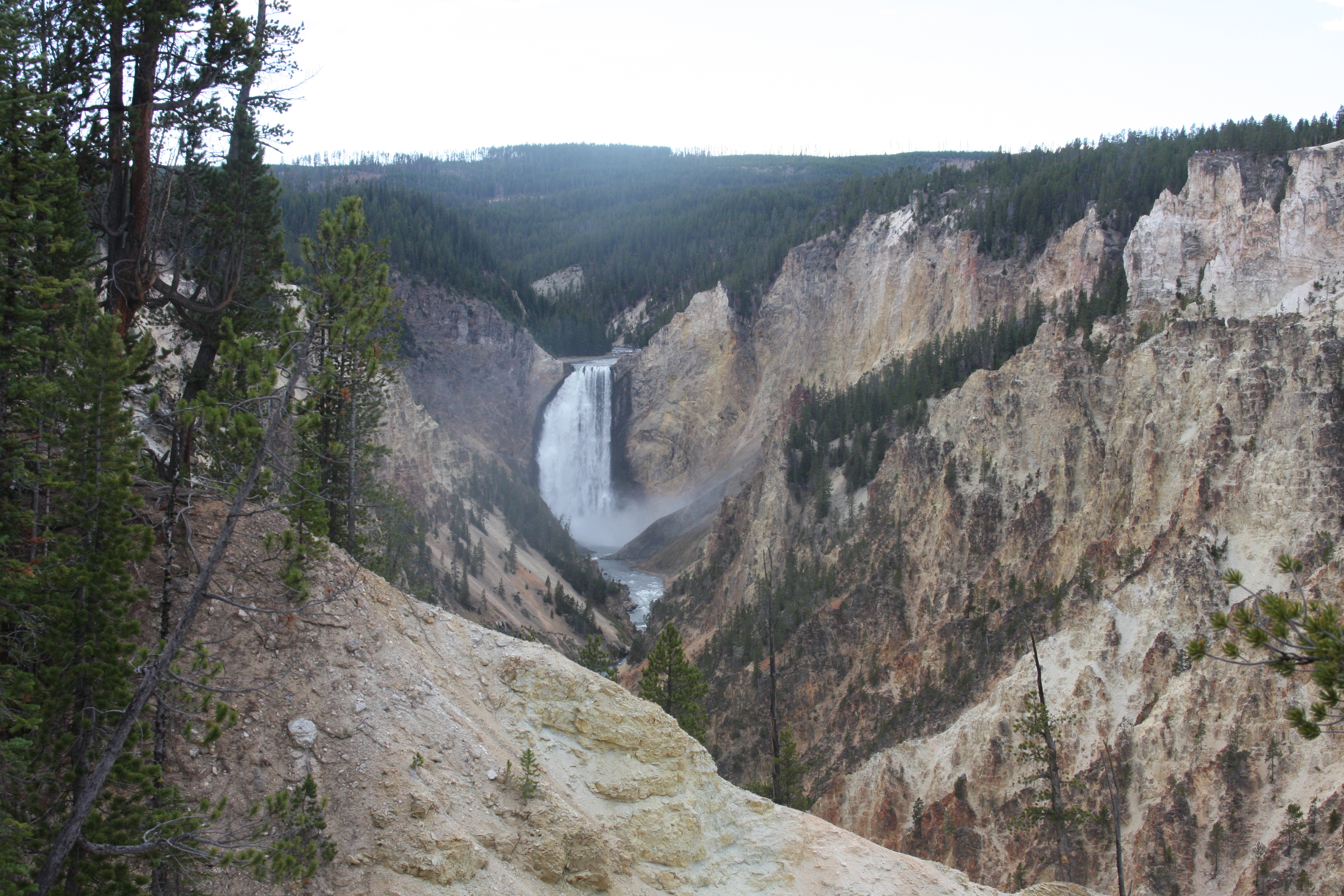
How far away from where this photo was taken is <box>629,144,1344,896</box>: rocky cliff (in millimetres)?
22516

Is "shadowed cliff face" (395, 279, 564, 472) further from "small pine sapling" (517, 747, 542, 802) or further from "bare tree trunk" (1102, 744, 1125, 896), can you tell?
"small pine sapling" (517, 747, 542, 802)

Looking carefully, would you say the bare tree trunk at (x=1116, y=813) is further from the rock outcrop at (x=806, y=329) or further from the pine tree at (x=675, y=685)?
the rock outcrop at (x=806, y=329)

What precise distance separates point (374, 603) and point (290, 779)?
3050 mm

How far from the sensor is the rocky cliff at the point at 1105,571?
2252 centimetres

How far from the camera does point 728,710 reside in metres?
38.5

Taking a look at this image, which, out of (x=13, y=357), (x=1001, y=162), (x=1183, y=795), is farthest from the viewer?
(x=1001, y=162)

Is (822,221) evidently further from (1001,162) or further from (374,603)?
(374,603)

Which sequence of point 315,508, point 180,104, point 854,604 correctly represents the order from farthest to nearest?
point 854,604, point 180,104, point 315,508

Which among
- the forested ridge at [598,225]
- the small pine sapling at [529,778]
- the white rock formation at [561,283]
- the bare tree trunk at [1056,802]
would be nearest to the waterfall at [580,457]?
the forested ridge at [598,225]

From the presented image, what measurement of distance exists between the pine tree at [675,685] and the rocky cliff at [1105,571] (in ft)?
26.4

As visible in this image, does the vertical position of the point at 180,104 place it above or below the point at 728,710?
above

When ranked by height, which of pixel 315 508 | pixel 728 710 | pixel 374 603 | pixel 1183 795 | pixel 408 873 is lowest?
pixel 728 710

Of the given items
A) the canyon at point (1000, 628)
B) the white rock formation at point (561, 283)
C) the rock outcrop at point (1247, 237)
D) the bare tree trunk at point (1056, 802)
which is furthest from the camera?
the white rock formation at point (561, 283)

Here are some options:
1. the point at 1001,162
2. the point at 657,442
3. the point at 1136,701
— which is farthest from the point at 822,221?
the point at 1136,701
